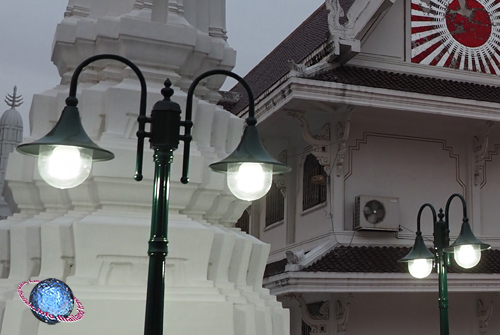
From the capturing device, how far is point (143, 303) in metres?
3.93

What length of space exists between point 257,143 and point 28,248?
1.49 m

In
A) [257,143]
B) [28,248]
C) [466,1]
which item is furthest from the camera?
[466,1]

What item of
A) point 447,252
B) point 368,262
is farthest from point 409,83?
point 447,252

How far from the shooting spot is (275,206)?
16.6m

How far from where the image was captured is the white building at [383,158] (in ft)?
42.2

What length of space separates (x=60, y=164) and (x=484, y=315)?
42.5ft

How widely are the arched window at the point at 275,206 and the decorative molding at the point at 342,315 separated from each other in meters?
2.84

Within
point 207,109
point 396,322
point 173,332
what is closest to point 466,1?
point 396,322

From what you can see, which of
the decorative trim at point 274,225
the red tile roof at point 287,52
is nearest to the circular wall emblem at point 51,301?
the decorative trim at point 274,225

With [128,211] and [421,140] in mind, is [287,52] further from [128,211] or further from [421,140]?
[128,211]

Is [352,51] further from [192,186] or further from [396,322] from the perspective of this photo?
[192,186]

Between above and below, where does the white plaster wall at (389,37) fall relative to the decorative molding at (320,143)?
above

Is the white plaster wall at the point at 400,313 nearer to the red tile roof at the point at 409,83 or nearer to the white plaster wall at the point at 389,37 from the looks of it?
the red tile roof at the point at 409,83

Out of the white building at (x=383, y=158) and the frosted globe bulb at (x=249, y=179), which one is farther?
the white building at (x=383, y=158)
